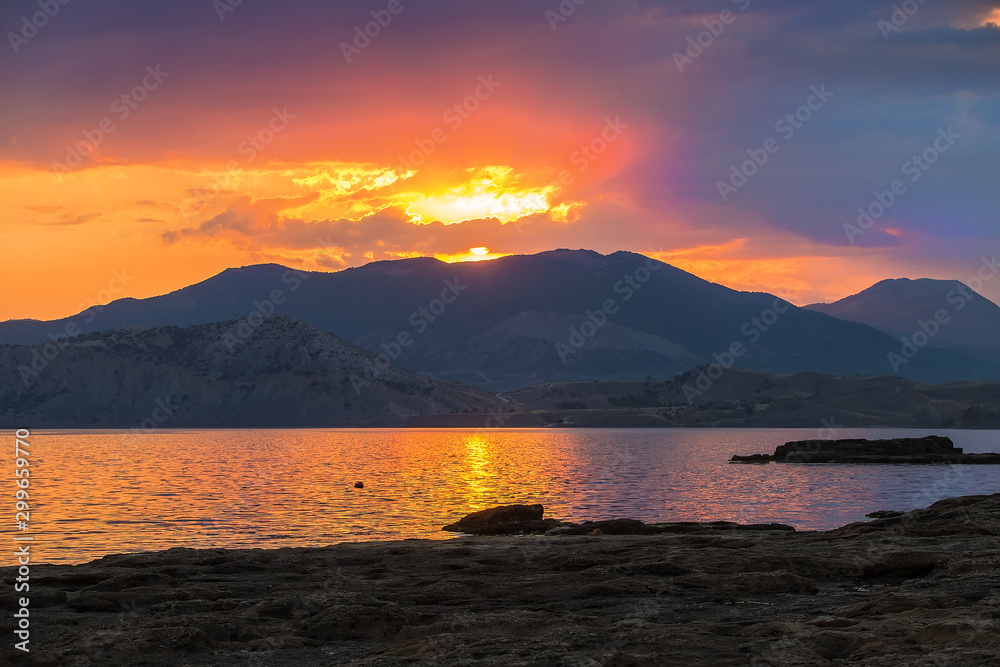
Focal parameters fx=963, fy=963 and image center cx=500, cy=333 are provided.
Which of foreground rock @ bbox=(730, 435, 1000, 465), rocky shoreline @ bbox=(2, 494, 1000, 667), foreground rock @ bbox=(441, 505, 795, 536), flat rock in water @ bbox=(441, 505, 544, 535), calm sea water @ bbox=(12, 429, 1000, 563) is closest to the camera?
rocky shoreline @ bbox=(2, 494, 1000, 667)

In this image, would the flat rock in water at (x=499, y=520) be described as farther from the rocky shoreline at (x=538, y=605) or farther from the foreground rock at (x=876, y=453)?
the foreground rock at (x=876, y=453)

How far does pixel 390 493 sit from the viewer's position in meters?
75.8

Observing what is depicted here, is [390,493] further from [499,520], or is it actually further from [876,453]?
[876,453]

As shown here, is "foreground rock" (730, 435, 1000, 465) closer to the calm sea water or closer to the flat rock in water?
the calm sea water

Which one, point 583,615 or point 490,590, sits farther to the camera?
point 490,590

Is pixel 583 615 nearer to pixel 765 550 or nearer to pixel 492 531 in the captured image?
pixel 765 550

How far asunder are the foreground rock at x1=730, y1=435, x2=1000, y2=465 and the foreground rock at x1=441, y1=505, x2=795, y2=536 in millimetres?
84479

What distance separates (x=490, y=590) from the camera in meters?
23.6

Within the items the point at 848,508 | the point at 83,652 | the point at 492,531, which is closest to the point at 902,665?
the point at 83,652

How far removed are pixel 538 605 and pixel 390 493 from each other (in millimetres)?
55142

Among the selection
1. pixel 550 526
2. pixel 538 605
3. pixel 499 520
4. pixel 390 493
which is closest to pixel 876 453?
pixel 390 493

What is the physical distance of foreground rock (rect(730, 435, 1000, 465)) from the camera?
12462 centimetres

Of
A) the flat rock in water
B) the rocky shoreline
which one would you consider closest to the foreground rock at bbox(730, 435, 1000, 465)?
the flat rock in water

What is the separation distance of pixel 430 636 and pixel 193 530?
119ft
